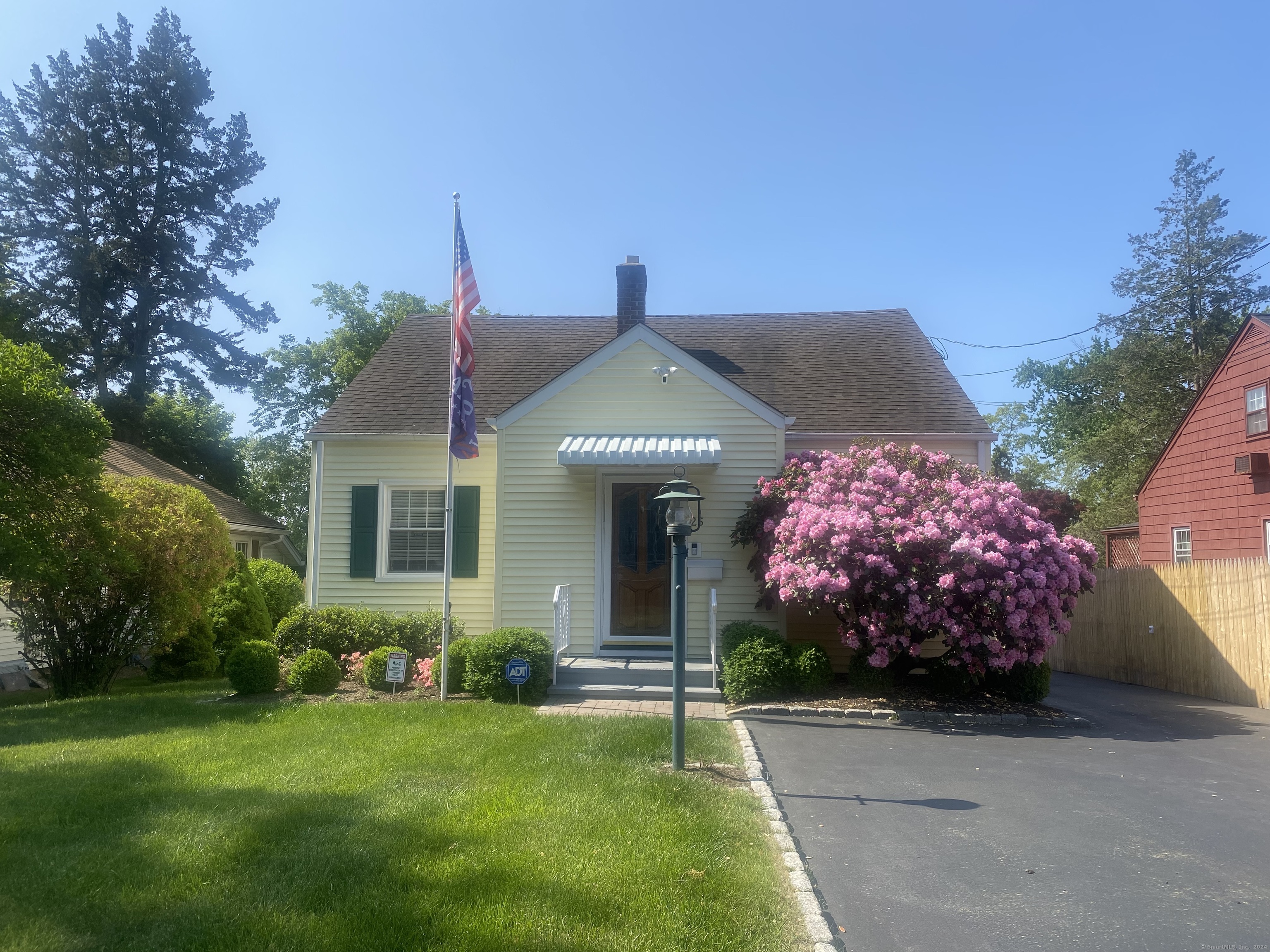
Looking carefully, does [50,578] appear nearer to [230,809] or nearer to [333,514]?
[333,514]

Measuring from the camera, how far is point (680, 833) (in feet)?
16.3

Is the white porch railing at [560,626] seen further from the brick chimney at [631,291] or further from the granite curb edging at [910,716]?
the brick chimney at [631,291]

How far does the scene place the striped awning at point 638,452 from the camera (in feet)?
35.2

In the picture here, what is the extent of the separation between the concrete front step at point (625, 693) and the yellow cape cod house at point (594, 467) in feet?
3.33

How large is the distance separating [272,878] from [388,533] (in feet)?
29.2

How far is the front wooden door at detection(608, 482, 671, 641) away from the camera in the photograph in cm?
1170

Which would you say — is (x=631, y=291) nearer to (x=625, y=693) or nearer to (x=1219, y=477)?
(x=625, y=693)

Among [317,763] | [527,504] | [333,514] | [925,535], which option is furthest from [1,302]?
[925,535]

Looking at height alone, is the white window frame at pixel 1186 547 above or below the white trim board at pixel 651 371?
below

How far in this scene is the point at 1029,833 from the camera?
539 centimetres

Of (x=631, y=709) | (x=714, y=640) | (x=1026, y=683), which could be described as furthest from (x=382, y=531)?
(x=1026, y=683)

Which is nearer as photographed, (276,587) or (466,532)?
(466,532)

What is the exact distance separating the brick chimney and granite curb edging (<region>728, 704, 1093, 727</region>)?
7.47 metres

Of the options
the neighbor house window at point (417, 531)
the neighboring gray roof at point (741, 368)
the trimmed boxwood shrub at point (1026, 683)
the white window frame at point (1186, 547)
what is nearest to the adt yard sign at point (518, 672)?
the neighbor house window at point (417, 531)
